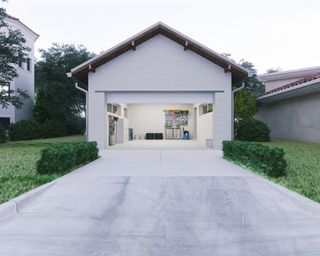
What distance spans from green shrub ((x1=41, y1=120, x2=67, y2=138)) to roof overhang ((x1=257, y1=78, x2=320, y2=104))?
61.2ft

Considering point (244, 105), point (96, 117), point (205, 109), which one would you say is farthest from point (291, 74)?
point (96, 117)

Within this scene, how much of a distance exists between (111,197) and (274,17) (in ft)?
53.5

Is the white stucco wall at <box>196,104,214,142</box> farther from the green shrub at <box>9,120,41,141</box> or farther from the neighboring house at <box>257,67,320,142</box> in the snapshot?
the green shrub at <box>9,120,41,141</box>

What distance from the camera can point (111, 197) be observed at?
6.50 meters

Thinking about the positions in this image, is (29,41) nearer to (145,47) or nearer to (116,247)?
(145,47)

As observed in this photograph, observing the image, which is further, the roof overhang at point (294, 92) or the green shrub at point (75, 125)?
the green shrub at point (75, 125)

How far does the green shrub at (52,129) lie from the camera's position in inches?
1206

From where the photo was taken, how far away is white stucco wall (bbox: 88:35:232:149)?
18078 millimetres

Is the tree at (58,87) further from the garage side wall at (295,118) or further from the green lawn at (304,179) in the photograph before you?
the green lawn at (304,179)

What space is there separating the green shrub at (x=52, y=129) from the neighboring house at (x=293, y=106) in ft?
61.2

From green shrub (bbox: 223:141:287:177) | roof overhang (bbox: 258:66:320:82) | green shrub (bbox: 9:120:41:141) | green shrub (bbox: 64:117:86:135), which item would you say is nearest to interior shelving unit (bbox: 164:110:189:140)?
roof overhang (bbox: 258:66:320:82)

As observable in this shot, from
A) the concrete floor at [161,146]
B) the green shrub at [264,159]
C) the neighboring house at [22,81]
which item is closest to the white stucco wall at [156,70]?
the concrete floor at [161,146]

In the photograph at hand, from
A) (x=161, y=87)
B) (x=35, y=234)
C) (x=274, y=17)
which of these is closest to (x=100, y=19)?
(x=161, y=87)

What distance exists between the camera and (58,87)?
32938 mm
